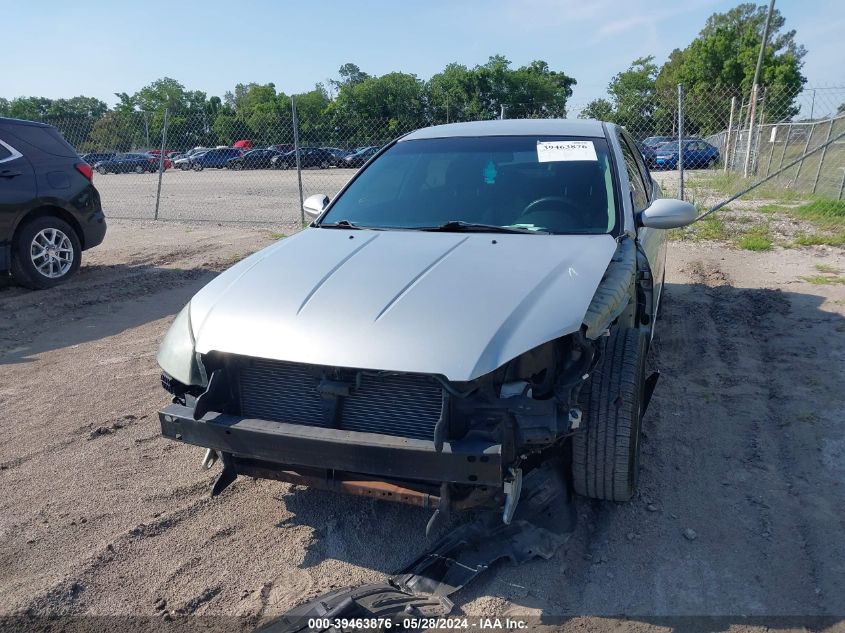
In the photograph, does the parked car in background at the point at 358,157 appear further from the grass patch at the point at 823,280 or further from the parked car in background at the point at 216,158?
the grass patch at the point at 823,280

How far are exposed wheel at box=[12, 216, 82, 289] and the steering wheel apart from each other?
6.03m

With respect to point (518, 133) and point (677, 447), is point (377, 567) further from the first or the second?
point (518, 133)

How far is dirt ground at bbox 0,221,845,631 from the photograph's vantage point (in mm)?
2703

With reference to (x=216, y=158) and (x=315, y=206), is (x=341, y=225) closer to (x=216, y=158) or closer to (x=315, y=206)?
(x=315, y=206)

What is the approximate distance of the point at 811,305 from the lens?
652cm

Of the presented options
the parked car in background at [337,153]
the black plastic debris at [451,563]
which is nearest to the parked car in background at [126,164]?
the parked car in background at [337,153]

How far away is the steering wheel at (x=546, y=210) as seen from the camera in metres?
3.78

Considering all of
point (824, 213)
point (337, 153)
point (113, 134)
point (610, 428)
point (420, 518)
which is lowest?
point (420, 518)

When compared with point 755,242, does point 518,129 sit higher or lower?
higher

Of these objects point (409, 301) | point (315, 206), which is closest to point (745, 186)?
point (315, 206)

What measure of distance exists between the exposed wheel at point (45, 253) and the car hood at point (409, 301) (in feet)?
17.0

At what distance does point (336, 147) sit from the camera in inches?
841

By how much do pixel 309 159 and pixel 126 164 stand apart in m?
9.23

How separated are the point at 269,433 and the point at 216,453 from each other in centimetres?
52
